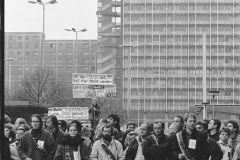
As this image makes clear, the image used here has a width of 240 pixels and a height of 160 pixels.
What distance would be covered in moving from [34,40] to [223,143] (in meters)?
165

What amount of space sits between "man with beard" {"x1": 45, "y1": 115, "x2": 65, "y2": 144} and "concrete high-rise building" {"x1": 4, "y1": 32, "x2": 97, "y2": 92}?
155859 millimetres

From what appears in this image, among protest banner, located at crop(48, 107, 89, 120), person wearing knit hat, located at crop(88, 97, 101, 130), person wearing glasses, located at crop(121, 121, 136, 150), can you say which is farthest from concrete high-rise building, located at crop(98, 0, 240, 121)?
person wearing glasses, located at crop(121, 121, 136, 150)

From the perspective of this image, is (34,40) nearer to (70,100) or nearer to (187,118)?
(70,100)

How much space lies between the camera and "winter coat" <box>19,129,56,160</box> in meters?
12.8

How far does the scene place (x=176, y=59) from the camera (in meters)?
127

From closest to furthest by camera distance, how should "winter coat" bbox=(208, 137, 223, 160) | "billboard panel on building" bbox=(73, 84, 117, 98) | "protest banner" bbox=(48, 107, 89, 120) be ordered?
"winter coat" bbox=(208, 137, 223, 160) < "billboard panel on building" bbox=(73, 84, 117, 98) < "protest banner" bbox=(48, 107, 89, 120)

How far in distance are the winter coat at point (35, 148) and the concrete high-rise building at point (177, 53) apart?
11048 centimetres

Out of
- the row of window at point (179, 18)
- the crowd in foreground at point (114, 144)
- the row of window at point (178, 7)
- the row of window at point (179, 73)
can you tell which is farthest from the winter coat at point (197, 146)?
the row of window at point (178, 7)

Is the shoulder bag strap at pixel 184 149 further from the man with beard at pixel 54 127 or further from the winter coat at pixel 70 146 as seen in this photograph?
the man with beard at pixel 54 127

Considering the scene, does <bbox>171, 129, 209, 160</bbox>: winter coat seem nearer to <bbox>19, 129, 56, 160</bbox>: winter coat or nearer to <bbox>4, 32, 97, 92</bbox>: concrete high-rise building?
<bbox>19, 129, 56, 160</bbox>: winter coat

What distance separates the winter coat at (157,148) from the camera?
1293cm

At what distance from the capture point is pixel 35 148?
Answer: 1283 cm

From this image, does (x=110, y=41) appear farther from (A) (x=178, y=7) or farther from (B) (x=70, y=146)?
(B) (x=70, y=146)

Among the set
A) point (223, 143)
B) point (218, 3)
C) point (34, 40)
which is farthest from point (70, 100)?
point (34, 40)
